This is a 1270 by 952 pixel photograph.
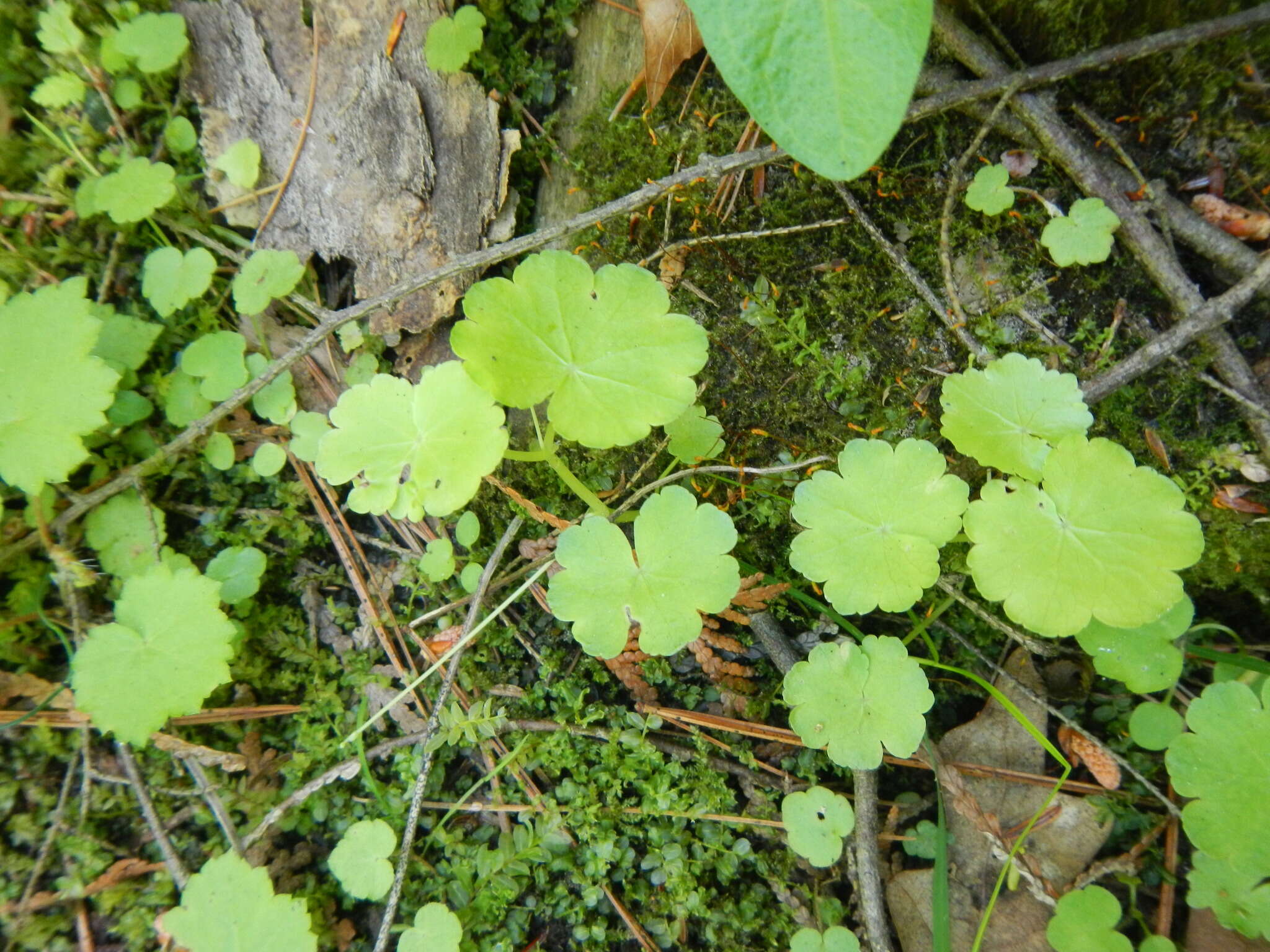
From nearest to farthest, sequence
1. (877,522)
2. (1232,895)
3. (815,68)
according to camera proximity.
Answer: (815,68) < (1232,895) < (877,522)

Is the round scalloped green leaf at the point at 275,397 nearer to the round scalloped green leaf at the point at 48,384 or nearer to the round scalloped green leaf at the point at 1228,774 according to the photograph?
the round scalloped green leaf at the point at 48,384

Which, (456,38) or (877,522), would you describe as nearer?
(877,522)

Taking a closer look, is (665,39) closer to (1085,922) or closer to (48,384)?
(48,384)

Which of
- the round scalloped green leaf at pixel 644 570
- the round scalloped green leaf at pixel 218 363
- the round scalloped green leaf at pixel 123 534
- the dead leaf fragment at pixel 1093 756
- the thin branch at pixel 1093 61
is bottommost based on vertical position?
the dead leaf fragment at pixel 1093 756

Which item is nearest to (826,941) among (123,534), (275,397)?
(275,397)

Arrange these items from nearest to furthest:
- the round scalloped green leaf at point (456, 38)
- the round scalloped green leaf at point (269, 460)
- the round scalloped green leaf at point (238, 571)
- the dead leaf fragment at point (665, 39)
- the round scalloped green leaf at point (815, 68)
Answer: the round scalloped green leaf at point (815, 68)
the dead leaf fragment at point (665, 39)
the round scalloped green leaf at point (456, 38)
the round scalloped green leaf at point (238, 571)
the round scalloped green leaf at point (269, 460)

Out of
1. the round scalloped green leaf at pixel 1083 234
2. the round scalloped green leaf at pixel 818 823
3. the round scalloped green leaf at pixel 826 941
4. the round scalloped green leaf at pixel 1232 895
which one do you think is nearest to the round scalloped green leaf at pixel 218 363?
the round scalloped green leaf at pixel 818 823

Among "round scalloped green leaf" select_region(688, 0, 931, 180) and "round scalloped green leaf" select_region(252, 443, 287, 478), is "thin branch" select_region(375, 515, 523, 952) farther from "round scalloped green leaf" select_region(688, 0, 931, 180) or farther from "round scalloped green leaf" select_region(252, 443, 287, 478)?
"round scalloped green leaf" select_region(688, 0, 931, 180)
